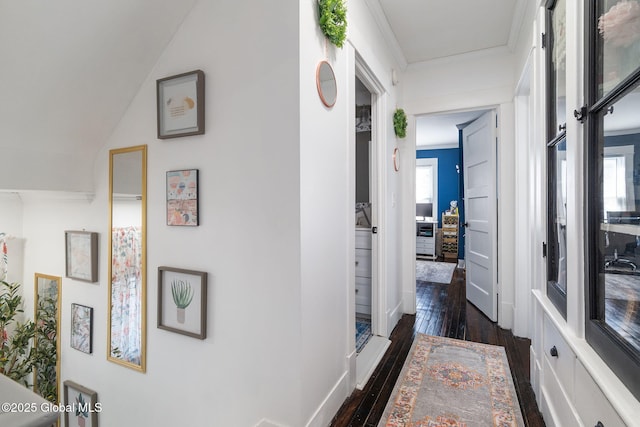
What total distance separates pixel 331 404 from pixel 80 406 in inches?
72.4

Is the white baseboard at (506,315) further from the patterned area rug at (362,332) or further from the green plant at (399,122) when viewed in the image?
the green plant at (399,122)

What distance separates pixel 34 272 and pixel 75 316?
617 mm

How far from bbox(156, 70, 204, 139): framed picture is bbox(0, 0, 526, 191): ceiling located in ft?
0.77

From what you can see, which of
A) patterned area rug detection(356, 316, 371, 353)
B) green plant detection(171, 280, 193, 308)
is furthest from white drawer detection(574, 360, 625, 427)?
green plant detection(171, 280, 193, 308)

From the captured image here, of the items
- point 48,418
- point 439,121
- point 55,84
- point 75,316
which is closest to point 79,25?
point 55,84

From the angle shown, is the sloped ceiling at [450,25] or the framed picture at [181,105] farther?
the sloped ceiling at [450,25]

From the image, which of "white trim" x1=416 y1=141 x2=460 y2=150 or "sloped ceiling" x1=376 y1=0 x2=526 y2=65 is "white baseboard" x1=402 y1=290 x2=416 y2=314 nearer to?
"sloped ceiling" x1=376 y1=0 x2=526 y2=65

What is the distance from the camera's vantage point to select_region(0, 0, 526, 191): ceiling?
4.89 ft

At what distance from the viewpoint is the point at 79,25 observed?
1.55 meters

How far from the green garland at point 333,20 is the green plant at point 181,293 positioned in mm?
1557

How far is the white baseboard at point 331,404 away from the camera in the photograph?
5.28ft

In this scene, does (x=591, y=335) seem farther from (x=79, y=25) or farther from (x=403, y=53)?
(x=403, y=53)

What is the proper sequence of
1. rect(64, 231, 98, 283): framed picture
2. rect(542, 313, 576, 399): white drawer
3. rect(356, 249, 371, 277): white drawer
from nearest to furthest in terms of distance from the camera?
rect(542, 313, 576, 399): white drawer, rect(64, 231, 98, 283): framed picture, rect(356, 249, 371, 277): white drawer

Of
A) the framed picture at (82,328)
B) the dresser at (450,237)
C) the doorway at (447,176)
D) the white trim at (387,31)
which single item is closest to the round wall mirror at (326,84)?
the white trim at (387,31)
